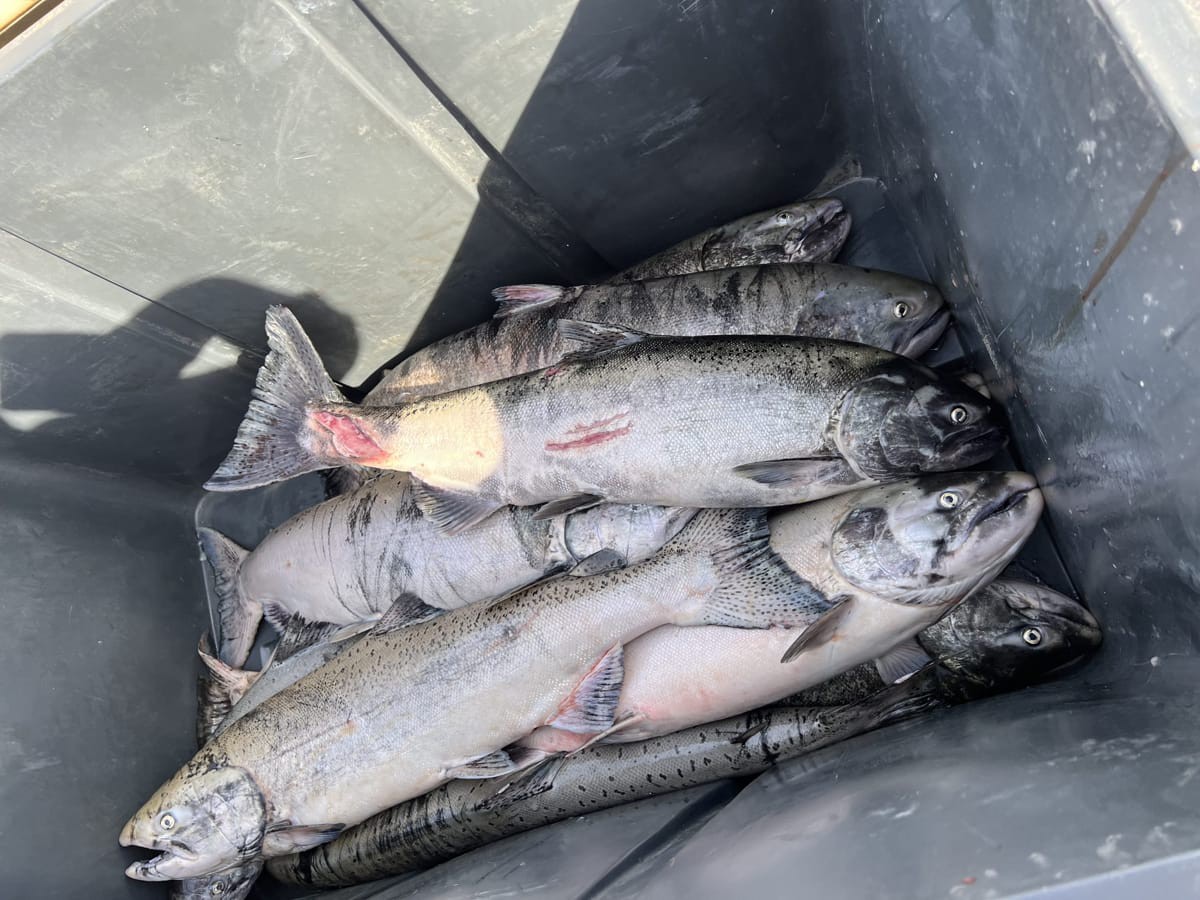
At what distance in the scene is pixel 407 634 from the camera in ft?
7.36

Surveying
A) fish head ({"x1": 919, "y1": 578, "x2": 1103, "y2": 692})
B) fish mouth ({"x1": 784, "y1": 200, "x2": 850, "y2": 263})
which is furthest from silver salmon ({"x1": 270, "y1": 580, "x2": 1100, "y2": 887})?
fish mouth ({"x1": 784, "y1": 200, "x2": 850, "y2": 263})

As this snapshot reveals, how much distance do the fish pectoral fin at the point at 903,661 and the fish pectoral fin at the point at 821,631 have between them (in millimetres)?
243

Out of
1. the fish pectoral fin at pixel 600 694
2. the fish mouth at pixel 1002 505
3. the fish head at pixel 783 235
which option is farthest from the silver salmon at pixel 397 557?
the fish head at pixel 783 235

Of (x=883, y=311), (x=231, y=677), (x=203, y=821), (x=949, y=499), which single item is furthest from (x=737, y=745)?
(x=231, y=677)

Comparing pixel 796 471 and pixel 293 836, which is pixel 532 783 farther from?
pixel 796 471

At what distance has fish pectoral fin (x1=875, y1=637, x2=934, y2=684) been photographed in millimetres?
2080

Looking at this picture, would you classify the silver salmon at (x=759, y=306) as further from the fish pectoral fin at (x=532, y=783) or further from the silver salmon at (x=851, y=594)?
the fish pectoral fin at (x=532, y=783)

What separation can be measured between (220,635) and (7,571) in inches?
28.9

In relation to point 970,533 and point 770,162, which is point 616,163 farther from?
point 970,533

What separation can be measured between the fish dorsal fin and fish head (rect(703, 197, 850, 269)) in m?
0.64

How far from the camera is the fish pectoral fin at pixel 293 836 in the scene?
226cm

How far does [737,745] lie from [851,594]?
0.53 metres

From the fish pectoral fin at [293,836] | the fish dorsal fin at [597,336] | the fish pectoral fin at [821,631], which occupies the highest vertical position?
the fish dorsal fin at [597,336]

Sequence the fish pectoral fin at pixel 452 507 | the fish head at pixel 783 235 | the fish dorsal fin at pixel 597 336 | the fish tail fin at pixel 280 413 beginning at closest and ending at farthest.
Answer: the fish dorsal fin at pixel 597 336, the fish pectoral fin at pixel 452 507, the fish tail fin at pixel 280 413, the fish head at pixel 783 235
